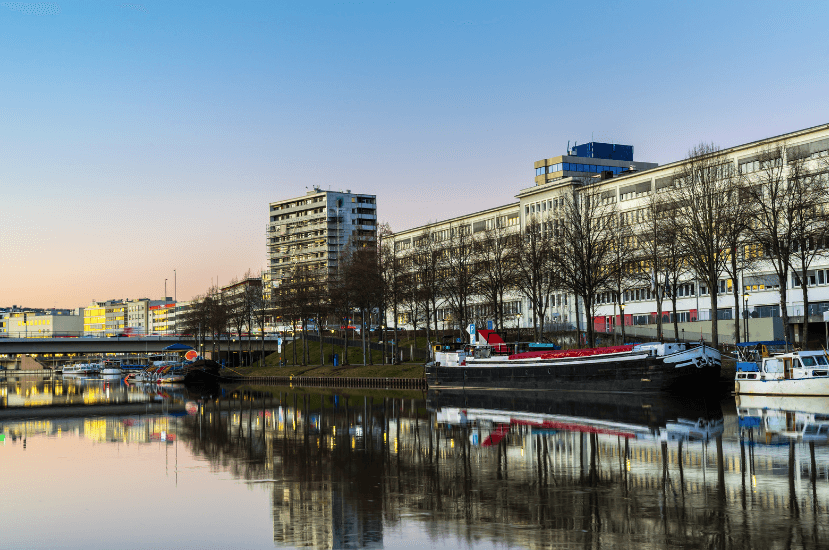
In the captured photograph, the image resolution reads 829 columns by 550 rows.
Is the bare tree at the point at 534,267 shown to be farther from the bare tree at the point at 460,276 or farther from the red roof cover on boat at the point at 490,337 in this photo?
the red roof cover on boat at the point at 490,337

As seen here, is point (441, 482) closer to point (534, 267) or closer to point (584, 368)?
point (584, 368)

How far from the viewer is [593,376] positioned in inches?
2611

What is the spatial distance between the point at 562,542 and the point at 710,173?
203 ft

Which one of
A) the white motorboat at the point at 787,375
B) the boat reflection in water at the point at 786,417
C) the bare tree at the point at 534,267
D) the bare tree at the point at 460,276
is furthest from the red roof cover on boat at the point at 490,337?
the boat reflection in water at the point at 786,417

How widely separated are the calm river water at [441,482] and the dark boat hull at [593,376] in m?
8.75

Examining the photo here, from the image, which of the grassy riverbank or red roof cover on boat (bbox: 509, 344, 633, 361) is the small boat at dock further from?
the grassy riverbank

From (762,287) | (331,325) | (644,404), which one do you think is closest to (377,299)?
(762,287)

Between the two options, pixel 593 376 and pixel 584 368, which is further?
pixel 584 368

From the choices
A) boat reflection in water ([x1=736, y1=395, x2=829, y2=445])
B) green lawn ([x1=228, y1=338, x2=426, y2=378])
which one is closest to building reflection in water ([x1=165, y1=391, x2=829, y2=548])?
boat reflection in water ([x1=736, y1=395, x2=829, y2=445])

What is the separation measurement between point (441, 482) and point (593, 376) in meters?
42.0

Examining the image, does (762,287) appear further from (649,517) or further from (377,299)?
(649,517)

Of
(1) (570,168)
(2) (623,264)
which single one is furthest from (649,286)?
(1) (570,168)

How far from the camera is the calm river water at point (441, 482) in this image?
19219 mm

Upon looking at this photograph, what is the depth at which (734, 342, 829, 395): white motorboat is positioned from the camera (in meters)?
53.7
